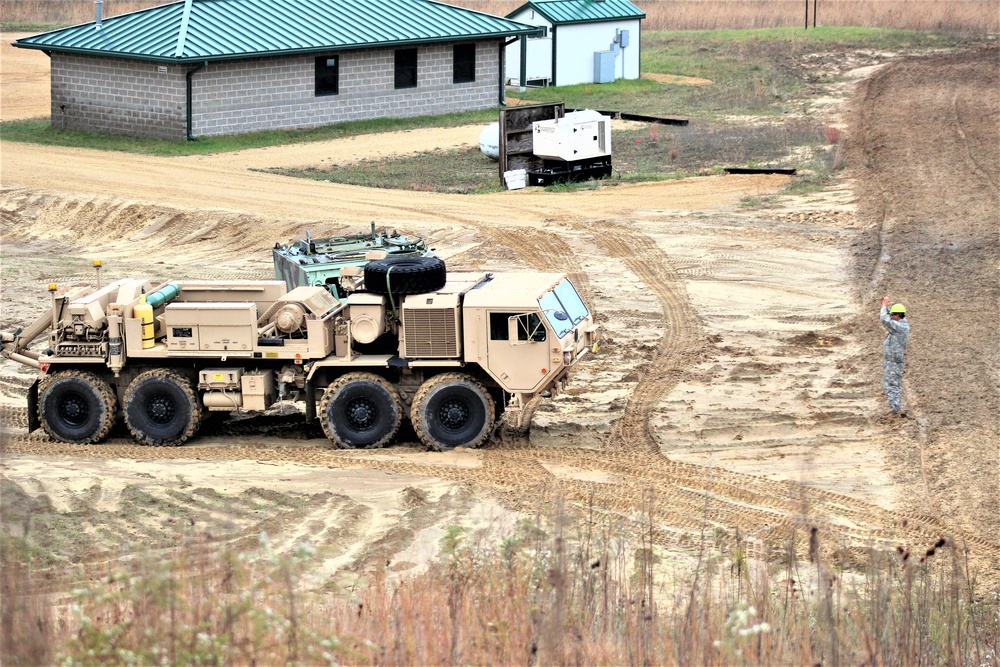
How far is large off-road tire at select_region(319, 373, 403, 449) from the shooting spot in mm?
16469

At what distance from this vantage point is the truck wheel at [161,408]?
16703 mm

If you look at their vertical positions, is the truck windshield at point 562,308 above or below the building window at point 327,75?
below

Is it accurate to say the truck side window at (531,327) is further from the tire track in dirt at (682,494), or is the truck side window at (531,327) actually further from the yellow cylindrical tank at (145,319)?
the yellow cylindrical tank at (145,319)

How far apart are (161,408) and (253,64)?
77.3 ft

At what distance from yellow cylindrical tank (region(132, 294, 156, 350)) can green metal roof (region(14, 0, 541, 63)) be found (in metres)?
20.9

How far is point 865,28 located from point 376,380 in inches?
2048

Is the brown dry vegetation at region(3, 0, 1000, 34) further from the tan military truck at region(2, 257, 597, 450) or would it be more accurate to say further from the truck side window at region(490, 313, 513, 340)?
the truck side window at region(490, 313, 513, 340)

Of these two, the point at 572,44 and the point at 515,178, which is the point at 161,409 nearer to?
the point at 515,178

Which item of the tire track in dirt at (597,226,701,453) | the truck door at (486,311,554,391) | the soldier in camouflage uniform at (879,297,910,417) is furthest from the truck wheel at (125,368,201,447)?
the soldier in camouflage uniform at (879,297,910,417)

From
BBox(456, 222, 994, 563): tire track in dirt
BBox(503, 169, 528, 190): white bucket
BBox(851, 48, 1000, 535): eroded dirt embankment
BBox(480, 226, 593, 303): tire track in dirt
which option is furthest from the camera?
BBox(503, 169, 528, 190): white bucket

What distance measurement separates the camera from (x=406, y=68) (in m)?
42.7

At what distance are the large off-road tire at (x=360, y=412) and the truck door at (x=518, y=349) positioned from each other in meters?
1.33

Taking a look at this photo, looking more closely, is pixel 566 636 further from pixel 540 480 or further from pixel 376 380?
pixel 376 380

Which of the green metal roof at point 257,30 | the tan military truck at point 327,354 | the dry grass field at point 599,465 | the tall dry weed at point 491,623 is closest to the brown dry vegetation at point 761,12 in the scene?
the green metal roof at point 257,30
